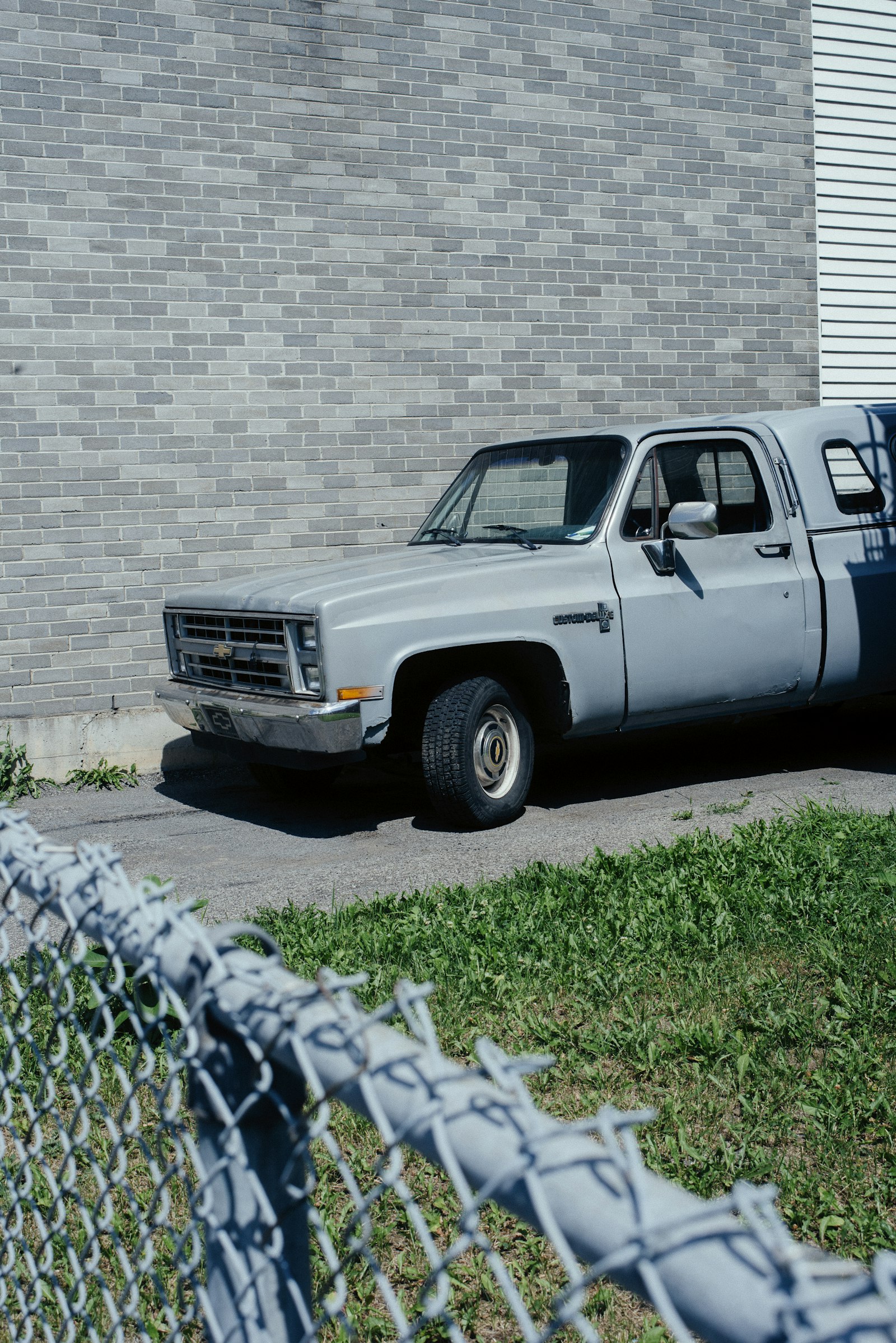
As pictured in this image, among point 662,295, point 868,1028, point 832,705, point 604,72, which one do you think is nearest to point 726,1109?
point 868,1028

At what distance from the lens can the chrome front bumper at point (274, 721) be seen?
5910 millimetres

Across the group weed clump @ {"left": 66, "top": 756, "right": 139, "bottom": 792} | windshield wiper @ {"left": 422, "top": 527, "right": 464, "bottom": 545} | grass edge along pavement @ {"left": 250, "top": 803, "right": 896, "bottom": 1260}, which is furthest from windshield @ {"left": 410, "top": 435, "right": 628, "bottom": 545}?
weed clump @ {"left": 66, "top": 756, "right": 139, "bottom": 792}

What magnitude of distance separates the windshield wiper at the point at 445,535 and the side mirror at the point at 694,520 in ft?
4.45

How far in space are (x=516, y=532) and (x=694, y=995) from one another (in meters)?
3.75

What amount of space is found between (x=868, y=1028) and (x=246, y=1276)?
2805mm

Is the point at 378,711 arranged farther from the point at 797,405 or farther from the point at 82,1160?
the point at 797,405

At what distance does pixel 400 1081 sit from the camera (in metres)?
1.05

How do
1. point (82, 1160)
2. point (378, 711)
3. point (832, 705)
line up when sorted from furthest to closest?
1. point (832, 705)
2. point (378, 711)
3. point (82, 1160)

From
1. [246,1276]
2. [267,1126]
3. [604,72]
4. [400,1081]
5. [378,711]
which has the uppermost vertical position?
[604,72]

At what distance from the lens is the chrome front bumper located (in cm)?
591

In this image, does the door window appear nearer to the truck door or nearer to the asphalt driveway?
the truck door

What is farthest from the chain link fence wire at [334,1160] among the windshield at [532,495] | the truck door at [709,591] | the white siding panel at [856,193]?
the white siding panel at [856,193]

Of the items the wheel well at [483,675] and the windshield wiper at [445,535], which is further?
the windshield wiper at [445,535]

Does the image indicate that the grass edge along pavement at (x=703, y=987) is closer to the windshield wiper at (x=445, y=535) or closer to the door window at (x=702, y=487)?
the door window at (x=702, y=487)
